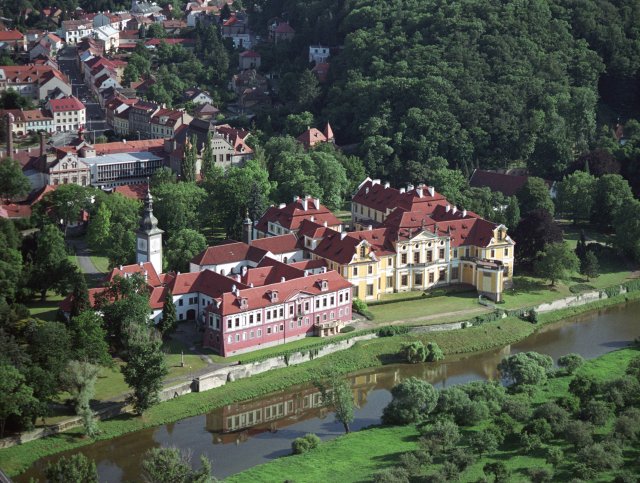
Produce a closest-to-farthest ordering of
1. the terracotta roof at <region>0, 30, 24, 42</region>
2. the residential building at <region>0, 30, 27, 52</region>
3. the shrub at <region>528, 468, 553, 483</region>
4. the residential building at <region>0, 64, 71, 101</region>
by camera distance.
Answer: the shrub at <region>528, 468, 553, 483</region> → the residential building at <region>0, 64, 71, 101</region> → the residential building at <region>0, 30, 27, 52</region> → the terracotta roof at <region>0, 30, 24, 42</region>

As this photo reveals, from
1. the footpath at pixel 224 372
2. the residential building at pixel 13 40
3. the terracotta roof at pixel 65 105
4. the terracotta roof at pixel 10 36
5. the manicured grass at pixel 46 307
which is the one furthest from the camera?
the terracotta roof at pixel 10 36

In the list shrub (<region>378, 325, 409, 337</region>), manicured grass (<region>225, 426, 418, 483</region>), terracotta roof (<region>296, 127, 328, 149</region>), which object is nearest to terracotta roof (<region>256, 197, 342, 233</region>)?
shrub (<region>378, 325, 409, 337</region>)

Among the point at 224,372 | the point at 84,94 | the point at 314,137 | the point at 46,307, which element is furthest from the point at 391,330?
the point at 84,94

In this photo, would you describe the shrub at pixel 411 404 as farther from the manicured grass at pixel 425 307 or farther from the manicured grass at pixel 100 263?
the manicured grass at pixel 100 263

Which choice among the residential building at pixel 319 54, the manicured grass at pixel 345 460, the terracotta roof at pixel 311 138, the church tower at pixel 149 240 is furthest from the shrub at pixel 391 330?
the residential building at pixel 319 54

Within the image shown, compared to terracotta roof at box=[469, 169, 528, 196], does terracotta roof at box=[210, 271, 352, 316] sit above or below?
below

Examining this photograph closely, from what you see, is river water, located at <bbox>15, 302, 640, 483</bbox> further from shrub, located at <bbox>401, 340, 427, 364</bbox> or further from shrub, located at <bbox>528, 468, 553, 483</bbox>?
shrub, located at <bbox>528, 468, 553, 483</bbox>

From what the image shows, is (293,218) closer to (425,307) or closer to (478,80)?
(425,307)
